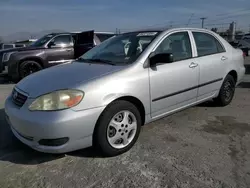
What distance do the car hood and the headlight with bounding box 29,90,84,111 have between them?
0.26 feet

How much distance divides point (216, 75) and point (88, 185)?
9.86ft

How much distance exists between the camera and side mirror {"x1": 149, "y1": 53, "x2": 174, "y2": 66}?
3375 mm

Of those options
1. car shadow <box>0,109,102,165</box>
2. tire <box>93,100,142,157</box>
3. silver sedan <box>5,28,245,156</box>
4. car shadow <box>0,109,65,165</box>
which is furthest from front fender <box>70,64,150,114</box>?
car shadow <box>0,109,65,165</box>

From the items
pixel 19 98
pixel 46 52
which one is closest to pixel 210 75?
pixel 19 98

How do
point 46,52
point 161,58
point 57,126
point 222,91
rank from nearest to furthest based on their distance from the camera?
point 57,126, point 161,58, point 222,91, point 46,52

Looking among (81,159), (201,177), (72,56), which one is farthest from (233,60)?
(72,56)

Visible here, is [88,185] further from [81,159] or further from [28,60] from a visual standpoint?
[28,60]

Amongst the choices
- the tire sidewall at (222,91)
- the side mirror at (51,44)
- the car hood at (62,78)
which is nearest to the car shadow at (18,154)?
the car hood at (62,78)

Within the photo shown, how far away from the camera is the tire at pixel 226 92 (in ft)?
15.8

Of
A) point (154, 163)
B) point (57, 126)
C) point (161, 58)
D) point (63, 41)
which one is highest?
point (161, 58)

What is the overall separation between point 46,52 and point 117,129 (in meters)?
6.69

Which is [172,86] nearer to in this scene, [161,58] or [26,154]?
[161,58]

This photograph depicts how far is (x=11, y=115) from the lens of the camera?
9.91 feet

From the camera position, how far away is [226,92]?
494 centimetres
